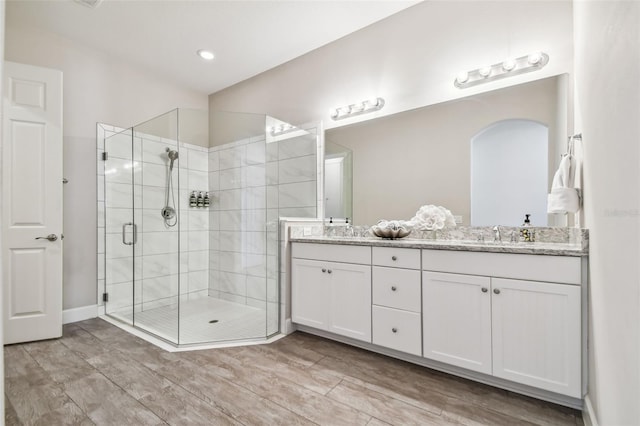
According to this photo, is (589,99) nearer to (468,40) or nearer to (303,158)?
(468,40)

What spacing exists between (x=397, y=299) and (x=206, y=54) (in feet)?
10.3

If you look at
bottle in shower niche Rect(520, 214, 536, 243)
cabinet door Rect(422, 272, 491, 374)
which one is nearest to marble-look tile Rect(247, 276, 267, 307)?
cabinet door Rect(422, 272, 491, 374)

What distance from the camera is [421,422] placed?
1499 mm

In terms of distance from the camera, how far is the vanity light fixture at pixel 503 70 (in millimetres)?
2025

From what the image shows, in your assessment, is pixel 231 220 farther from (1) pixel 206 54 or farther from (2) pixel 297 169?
(1) pixel 206 54

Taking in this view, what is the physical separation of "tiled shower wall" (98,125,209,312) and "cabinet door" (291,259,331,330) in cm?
103

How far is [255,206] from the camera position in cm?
282

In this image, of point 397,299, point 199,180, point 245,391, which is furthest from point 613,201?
point 199,180

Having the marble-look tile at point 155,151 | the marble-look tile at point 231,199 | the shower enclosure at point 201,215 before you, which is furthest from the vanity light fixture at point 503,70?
the marble-look tile at point 155,151

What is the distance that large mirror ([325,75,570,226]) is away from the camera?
6.65ft

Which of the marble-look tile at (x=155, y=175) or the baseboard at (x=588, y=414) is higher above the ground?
the marble-look tile at (x=155, y=175)

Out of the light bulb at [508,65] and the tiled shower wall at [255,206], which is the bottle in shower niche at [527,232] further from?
the tiled shower wall at [255,206]

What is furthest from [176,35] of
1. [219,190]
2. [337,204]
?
[337,204]

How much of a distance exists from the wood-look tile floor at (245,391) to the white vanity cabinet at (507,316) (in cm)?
18
